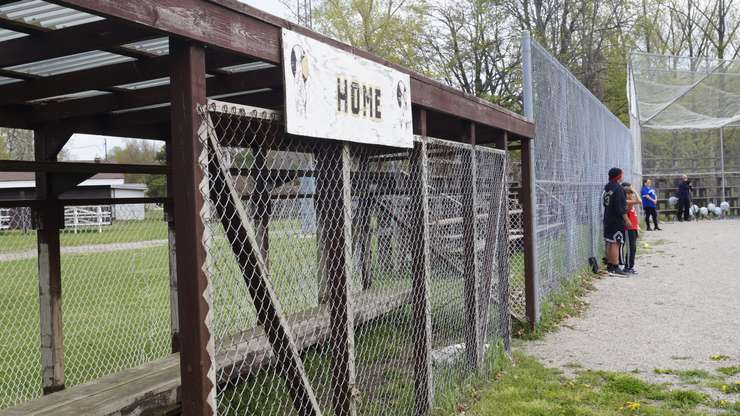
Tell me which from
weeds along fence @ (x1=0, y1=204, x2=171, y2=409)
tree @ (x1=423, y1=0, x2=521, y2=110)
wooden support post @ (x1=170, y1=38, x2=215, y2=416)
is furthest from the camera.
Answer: tree @ (x1=423, y1=0, x2=521, y2=110)

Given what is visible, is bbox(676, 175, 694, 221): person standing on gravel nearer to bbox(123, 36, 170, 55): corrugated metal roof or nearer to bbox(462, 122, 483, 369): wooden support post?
bbox(462, 122, 483, 369): wooden support post

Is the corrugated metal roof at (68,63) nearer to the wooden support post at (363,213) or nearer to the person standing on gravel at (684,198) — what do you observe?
the wooden support post at (363,213)

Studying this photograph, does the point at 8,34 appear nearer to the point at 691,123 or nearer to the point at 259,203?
the point at 259,203

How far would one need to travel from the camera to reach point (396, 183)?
5367 millimetres

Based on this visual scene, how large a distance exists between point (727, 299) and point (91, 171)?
845 centimetres

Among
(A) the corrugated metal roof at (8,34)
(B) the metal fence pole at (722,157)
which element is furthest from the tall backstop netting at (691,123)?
(A) the corrugated metal roof at (8,34)

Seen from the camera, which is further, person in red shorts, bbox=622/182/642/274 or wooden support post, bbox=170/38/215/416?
person in red shorts, bbox=622/182/642/274

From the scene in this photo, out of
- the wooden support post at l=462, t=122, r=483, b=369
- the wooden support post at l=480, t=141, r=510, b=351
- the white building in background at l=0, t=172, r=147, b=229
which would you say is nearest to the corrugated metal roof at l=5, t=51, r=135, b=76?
the white building in background at l=0, t=172, r=147, b=229

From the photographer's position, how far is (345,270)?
3752 millimetres

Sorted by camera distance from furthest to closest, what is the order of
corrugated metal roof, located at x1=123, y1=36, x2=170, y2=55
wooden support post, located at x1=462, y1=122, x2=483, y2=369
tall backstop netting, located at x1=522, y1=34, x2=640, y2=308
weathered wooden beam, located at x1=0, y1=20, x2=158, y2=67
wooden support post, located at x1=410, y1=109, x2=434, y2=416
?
tall backstop netting, located at x1=522, y1=34, x2=640, y2=308 → wooden support post, located at x1=462, y1=122, x2=483, y2=369 → wooden support post, located at x1=410, y1=109, x2=434, y2=416 → corrugated metal roof, located at x1=123, y1=36, x2=170, y2=55 → weathered wooden beam, located at x1=0, y1=20, x2=158, y2=67

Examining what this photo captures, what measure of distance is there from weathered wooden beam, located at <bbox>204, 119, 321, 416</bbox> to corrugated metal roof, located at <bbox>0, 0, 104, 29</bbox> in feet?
3.29

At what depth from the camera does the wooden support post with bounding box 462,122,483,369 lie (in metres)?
5.68

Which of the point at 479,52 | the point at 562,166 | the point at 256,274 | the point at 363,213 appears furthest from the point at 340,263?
the point at 479,52

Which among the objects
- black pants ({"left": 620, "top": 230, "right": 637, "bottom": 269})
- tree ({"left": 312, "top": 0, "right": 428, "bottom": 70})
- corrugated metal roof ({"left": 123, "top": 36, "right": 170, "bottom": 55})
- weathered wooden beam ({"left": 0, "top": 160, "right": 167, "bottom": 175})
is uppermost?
tree ({"left": 312, "top": 0, "right": 428, "bottom": 70})
